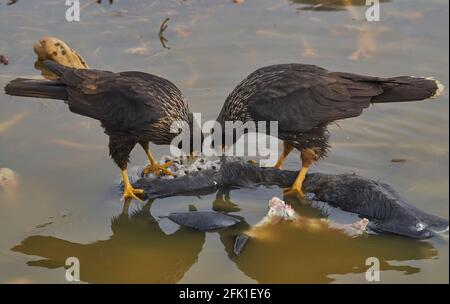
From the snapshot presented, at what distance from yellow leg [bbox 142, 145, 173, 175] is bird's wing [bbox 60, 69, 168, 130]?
0.55m

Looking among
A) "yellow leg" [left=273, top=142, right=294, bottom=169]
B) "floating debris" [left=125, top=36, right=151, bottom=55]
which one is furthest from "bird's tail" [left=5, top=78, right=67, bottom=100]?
"floating debris" [left=125, top=36, right=151, bottom=55]

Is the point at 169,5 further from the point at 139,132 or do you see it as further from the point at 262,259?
the point at 262,259

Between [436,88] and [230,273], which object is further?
[436,88]

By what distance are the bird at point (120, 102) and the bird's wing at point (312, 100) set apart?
2.78 ft

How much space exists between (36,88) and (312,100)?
2442mm

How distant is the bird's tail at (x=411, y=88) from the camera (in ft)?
21.3

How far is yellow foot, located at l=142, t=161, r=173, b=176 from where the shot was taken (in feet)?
22.9

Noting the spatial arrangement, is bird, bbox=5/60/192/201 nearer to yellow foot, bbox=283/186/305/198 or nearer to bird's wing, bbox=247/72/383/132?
bird's wing, bbox=247/72/383/132

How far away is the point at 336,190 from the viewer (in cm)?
648

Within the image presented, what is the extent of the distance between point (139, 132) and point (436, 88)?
8.64 feet
